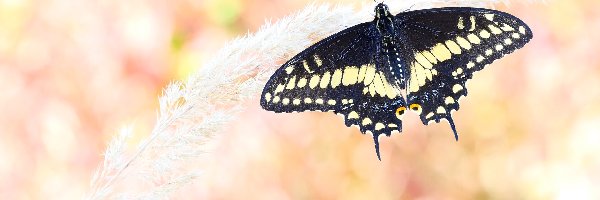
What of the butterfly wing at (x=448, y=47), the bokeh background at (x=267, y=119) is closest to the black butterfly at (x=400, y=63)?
the butterfly wing at (x=448, y=47)

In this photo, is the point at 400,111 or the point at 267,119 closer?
the point at 400,111

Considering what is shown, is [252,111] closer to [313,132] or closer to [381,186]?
[313,132]

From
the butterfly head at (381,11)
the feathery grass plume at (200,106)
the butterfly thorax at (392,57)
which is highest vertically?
the butterfly head at (381,11)

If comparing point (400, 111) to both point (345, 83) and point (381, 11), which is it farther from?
point (381, 11)

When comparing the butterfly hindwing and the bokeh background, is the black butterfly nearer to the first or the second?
the butterfly hindwing

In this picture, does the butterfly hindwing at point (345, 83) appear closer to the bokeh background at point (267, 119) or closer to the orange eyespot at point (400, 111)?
the orange eyespot at point (400, 111)

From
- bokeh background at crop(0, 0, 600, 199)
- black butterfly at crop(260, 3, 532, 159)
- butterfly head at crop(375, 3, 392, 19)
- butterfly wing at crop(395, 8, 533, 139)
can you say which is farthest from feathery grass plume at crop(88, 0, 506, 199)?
bokeh background at crop(0, 0, 600, 199)

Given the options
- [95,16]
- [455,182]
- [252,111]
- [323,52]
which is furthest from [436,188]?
[95,16]

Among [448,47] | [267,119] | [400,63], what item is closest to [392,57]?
[400,63]
